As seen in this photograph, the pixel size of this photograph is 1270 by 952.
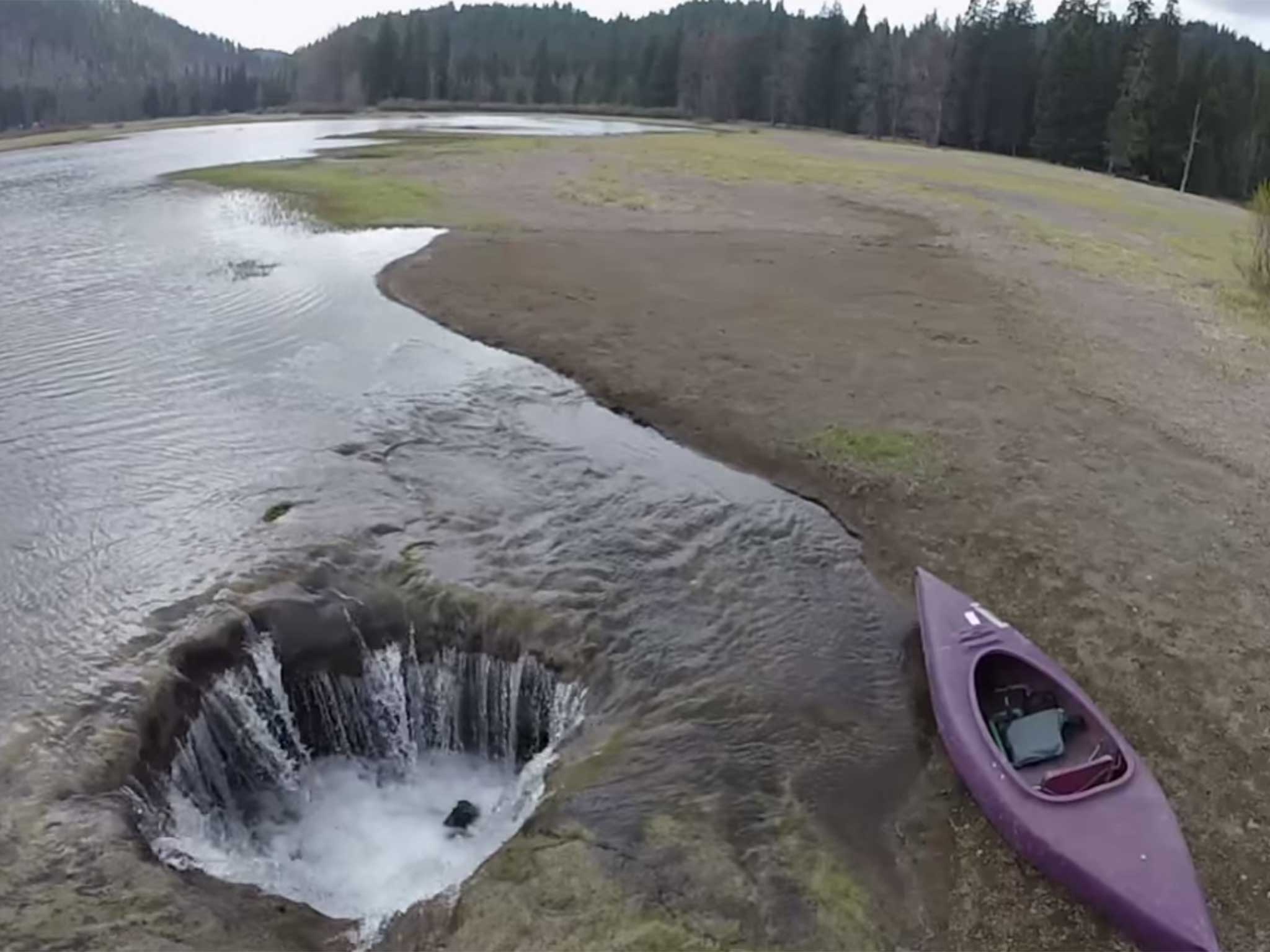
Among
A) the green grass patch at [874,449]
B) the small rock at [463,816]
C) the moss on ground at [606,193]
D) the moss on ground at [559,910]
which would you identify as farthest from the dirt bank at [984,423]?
the small rock at [463,816]

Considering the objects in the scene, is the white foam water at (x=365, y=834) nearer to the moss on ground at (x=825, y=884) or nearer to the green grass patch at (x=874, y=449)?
the moss on ground at (x=825, y=884)

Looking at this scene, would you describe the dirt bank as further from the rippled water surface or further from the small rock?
the small rock

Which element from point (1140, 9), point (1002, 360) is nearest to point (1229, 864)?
point (1002, 360)

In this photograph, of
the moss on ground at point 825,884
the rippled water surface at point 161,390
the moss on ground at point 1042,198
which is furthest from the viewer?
the moss on ground at point 1042,198

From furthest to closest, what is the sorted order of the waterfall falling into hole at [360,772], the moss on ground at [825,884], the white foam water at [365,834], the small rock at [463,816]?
1. the small rock at [463,816]
2. the waterfall falling into hole at [360,772]
3. the white foam water at [365,834]
4. the moss on ground at [825,884]

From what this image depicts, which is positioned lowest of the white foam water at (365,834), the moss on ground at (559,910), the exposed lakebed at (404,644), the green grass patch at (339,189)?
the white foam water at (365,834)

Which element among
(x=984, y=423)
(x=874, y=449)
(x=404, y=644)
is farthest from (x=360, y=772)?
(x=984, y=423)

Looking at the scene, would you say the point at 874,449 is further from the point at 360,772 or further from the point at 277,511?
the point at 360,772

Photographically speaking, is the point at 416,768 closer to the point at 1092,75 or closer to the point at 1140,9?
the point at 1092,75
